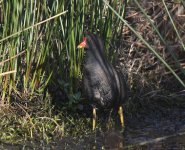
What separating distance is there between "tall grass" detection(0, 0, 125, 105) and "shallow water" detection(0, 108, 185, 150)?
609 mm

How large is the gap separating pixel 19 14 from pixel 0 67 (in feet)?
1.66

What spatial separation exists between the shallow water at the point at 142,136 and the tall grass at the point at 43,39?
0.61m

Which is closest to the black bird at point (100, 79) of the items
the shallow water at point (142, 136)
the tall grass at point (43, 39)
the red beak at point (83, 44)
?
the red beak at point (83, 44)

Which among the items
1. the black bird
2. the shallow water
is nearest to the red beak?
the black bird

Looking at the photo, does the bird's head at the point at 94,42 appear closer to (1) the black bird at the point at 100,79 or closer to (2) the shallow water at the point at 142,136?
(1) the black bird at the point at 100,79

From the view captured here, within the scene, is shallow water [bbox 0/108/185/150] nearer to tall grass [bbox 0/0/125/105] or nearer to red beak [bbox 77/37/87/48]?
tall grass [bbox 0/0/125/105]

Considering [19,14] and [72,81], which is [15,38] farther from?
[72,81]

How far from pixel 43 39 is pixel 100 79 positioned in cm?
65

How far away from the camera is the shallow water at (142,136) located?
4.91m

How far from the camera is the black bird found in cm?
541

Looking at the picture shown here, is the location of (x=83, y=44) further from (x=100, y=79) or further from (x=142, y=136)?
(x=142, y=136)

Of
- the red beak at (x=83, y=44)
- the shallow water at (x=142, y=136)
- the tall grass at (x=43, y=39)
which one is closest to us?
the shallow water at (x=142, y=136)

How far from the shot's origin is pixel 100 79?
5.43 m

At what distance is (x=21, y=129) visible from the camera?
5.09 m
